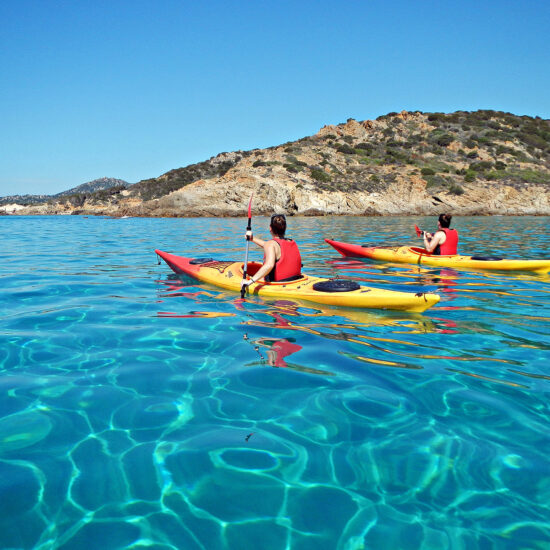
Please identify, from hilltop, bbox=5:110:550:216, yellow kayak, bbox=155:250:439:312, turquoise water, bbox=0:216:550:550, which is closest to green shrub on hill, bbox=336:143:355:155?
hilltop, bbox=5:110:550:216

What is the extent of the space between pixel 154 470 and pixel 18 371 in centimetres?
215

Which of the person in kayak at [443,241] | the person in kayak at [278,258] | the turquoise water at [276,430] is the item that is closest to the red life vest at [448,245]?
the person in kayak at [443,241]

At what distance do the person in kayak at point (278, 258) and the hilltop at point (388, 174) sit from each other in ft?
112

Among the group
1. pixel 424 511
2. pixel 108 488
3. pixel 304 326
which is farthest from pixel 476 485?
pixel 304 326

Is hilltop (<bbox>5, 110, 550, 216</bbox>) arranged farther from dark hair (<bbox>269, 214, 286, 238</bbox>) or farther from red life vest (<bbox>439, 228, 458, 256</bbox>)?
dark hair (<bbox>269, 214, 286, 238</bbox>)

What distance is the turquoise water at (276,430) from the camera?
2078 millimetres

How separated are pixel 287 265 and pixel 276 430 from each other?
13.0 ft

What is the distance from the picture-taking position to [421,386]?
11.5 ft

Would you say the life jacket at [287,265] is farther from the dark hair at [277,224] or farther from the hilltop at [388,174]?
the hilltop at [388,174]

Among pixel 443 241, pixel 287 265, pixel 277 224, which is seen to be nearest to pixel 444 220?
pixel 443 241

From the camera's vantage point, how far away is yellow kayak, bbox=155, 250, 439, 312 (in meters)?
A: 5.68

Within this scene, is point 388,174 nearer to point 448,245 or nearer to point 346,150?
point 346,150

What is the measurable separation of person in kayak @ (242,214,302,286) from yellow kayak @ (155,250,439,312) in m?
0.14

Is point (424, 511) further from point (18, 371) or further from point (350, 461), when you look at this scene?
point (18, 371)
